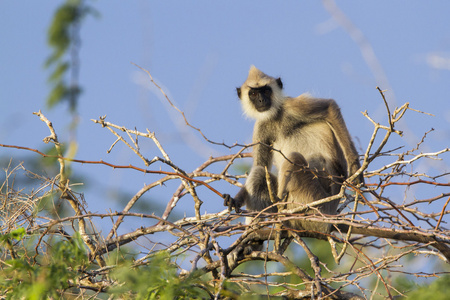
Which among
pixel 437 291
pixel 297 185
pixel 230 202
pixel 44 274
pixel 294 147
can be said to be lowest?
pixel 44 274

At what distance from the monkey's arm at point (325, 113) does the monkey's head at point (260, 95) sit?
0.22m

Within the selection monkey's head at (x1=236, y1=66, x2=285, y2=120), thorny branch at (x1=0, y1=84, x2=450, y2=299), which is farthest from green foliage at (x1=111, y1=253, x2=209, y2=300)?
monkey's head at (x1=236, y1=66, x2=285, y2=120)

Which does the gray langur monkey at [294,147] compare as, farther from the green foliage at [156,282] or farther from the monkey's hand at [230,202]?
the green foliage at [156,282]

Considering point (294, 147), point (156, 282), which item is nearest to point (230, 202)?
point (294, 147)

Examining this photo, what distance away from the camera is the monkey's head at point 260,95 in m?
7.27

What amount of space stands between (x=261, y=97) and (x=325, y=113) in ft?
2.91

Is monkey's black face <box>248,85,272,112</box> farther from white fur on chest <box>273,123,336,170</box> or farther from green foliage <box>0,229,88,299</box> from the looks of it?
green foliage <box>0,229,88,299</box>

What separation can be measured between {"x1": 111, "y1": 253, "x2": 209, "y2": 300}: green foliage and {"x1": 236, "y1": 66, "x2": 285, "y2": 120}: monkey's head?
392 centimetres

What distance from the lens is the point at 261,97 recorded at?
7305 mm

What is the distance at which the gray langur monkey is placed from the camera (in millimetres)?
6320

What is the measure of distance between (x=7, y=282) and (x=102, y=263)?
1606 mm

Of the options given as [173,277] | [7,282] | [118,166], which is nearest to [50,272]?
[7,282]

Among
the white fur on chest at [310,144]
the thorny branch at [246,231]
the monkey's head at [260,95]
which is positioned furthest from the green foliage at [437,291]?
the monkey's head at [260,95]

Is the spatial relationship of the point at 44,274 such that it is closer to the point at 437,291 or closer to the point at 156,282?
the point at 156,282
